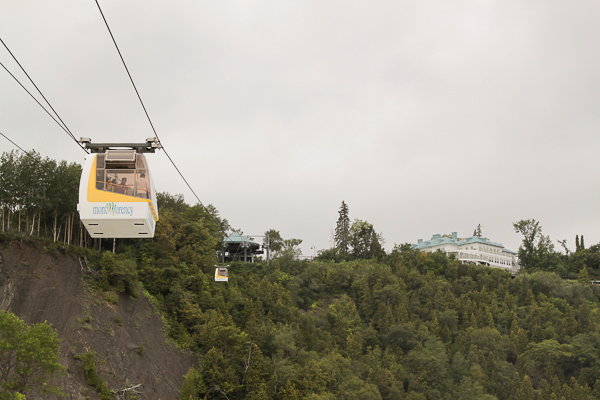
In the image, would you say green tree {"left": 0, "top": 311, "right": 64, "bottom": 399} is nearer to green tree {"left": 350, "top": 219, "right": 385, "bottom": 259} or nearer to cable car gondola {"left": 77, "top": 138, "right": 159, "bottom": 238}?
cable car gondola {"left": 77, "top": 138, "right": 159, "bottom": 238}

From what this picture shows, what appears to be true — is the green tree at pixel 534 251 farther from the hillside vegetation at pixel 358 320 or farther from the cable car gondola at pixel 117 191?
the cable car gondola at pixel 117 191

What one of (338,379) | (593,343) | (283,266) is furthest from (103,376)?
(593,343)

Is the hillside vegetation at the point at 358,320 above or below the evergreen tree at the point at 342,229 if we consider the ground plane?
below

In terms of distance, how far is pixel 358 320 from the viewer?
6469 centimetres

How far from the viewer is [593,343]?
6756 centimetres

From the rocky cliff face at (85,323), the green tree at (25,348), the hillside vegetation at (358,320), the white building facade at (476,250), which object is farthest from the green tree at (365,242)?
the green tree at (25,348)

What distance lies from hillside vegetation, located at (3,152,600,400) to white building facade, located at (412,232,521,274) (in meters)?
18.5

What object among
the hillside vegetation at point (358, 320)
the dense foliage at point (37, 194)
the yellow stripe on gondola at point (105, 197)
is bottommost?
the hillside vegetation at point (358, 320)

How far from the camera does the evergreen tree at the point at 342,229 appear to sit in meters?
96.5

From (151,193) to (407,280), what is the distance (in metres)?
62.9

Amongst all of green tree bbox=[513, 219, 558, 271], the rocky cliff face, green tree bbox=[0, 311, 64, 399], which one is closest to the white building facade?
green tree bbox=[513, 219, 558, 271]

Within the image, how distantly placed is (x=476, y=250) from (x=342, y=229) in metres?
30.2

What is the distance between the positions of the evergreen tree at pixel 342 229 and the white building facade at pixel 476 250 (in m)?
16.5

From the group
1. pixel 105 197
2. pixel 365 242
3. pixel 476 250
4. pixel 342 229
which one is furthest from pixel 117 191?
pixel 476 250
